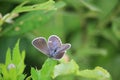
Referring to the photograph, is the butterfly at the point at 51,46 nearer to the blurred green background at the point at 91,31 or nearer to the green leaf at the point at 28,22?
the green leaf at the point at 28,22

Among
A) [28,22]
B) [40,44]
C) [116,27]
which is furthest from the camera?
[116,27]

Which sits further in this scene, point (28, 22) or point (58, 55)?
point (28, 22)

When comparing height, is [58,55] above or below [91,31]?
above

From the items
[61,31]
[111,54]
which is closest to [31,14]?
[61,31]

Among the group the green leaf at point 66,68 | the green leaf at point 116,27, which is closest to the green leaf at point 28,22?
the green leaf at point 66,68

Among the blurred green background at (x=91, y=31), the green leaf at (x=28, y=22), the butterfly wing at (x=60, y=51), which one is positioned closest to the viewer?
the butterfly wing at (x=60, y=51)

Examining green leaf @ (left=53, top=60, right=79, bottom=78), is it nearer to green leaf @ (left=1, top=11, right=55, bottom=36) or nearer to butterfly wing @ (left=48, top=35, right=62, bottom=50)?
butterfly wing @ (left=48, top=35, right=62, bottom=50)

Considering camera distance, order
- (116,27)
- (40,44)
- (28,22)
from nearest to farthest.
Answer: (40,44)
(28,22)
(116,27)

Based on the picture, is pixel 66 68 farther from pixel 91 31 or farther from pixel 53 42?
pixel 91 31

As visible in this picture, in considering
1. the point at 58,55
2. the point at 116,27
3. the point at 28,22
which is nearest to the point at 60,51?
the point at 58,55
